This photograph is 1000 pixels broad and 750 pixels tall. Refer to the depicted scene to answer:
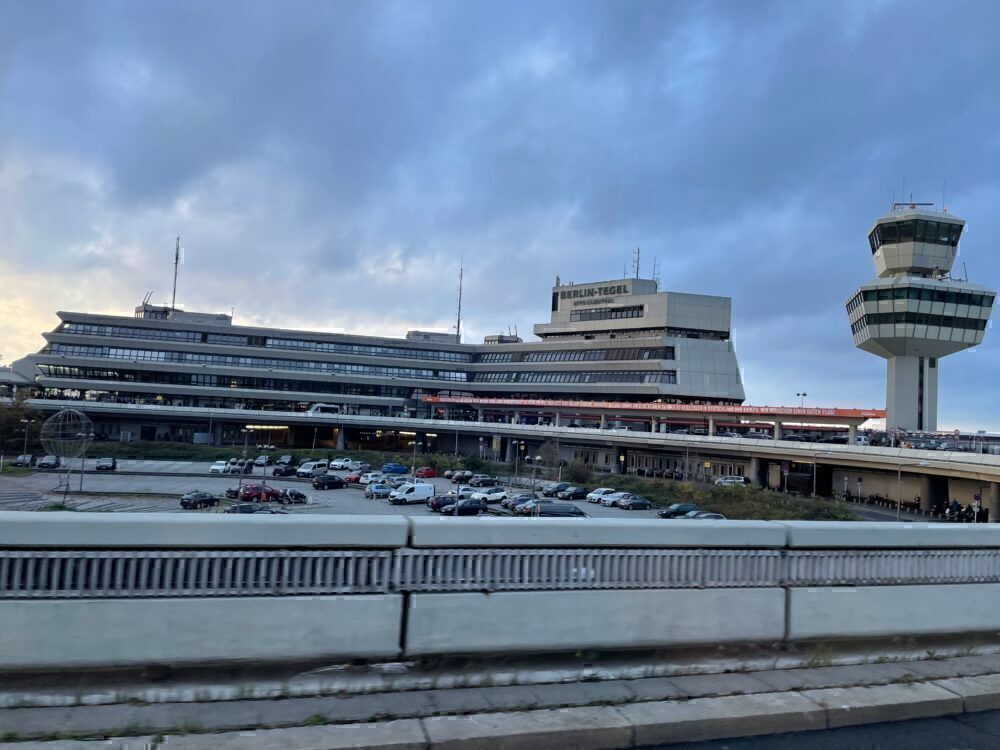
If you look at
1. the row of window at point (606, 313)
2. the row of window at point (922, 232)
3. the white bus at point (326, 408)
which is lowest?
the white bus at point (326, 408)

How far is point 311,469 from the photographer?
2454 inches

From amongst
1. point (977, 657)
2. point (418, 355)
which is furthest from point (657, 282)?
point (977, 657)

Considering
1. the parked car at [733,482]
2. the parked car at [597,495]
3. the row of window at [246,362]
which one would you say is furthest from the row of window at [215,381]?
the parked car at [597,495]

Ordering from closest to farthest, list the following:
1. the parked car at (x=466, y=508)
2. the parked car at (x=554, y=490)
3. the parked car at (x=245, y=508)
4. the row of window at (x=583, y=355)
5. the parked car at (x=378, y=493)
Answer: the parked car at (x=245, y=508)
the parked car at (x=466, y=508)
the parked car at (x=378, y=493)
the parked car at (x=554, y=490)
the row of window at (x=583, y=355)

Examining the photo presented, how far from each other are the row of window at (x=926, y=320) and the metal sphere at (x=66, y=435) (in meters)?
68.8

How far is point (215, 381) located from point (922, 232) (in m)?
88.5

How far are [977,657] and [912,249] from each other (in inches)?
2853

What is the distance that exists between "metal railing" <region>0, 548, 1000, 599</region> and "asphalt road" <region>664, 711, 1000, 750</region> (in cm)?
128

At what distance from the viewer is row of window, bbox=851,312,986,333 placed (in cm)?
6469

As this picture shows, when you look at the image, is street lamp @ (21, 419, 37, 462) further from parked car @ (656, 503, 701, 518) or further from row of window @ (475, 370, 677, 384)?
row of window @ (475, 370, 677, 384)

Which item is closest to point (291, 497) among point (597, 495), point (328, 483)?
point (328, 483)

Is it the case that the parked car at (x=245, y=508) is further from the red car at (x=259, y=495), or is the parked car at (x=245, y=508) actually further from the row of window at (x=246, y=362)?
the row of window at (x=246, y=362)

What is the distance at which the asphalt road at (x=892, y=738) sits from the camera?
4434 millimetres

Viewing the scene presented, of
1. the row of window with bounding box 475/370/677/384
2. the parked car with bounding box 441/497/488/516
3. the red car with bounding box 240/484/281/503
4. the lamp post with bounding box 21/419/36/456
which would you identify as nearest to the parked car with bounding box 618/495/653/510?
the parked car with bounding box 441/497/488/516
